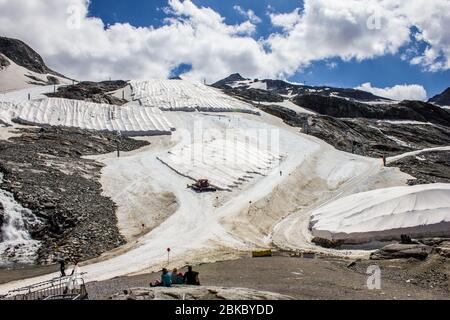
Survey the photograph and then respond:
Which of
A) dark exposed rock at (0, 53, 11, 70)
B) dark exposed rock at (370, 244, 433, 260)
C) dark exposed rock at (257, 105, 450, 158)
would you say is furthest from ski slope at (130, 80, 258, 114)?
dark exposed rock at (370, 244, 433, 260)

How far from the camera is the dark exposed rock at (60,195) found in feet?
120

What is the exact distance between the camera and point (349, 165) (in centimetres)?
7944

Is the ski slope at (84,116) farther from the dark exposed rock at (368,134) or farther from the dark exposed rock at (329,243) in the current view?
the dark exposed rock at (329,243)

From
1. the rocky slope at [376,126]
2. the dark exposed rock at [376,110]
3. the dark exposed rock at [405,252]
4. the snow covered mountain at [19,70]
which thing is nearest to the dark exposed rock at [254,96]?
the rocky slope at [376,126]

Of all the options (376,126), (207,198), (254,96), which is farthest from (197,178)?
(254,96)

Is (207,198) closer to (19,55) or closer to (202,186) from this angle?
(202,186)

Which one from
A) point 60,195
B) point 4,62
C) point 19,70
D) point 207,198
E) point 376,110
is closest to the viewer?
point 60,195

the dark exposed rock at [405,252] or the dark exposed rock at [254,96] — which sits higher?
the dark exposed rock at [254,96]

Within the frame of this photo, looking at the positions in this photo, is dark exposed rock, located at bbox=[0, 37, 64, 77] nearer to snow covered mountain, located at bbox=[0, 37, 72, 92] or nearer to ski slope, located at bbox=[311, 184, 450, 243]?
snow covered mountain, located at bbox=[0, 37, 72, 92]

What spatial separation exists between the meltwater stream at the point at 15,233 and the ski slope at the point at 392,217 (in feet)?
91.6

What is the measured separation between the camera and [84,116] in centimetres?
9088

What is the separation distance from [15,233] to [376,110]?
479 feet

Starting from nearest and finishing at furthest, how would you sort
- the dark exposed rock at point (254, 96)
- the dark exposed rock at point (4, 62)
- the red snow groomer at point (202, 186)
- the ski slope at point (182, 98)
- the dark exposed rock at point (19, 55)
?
the red snow groomer at point (202, 186)
the ski slope at point (182, 98)
the dark exposed rock at point (254, 96)
the dark exposed rock at point (4, 62)
the dark exposed rock at point (19, 55)

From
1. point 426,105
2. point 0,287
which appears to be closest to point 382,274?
point 0,287
